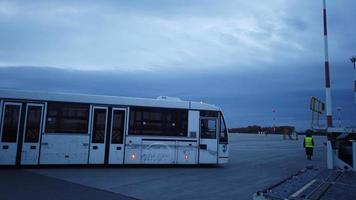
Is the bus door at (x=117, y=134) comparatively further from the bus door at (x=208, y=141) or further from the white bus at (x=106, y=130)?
the bus door at (x=208, y=141)

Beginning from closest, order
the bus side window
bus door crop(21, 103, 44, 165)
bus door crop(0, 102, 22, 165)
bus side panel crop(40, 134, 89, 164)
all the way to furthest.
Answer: bus door crop(0, 102, 22, 165)
bus door crop(21, 103, 44, 165)
bus side panel crop(40, 134, 89, 164)
the bus side window

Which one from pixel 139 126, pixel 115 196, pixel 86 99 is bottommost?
pixel 115 196

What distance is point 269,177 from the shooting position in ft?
42.2

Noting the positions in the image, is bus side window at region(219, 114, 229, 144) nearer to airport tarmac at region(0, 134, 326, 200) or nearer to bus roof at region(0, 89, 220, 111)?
bus roof at region(0, 89, 220, 111)

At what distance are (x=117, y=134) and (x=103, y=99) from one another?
1.58 meters

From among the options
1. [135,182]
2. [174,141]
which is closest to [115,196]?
[135,182]

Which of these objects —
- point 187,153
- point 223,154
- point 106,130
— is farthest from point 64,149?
point 223,154

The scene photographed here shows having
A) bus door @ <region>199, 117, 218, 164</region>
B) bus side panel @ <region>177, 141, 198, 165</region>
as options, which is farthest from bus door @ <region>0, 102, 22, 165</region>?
bus door @ <region>199, 117, 218, 164</region>

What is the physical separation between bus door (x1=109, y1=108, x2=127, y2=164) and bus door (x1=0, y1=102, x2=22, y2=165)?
11.8 ft

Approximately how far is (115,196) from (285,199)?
4158 millimetres

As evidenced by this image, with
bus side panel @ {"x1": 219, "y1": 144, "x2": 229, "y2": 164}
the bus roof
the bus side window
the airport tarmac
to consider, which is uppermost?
the bus roof

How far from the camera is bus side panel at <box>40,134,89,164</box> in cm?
1404

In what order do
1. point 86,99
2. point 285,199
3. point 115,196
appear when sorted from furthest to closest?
point 86,99
point 115,196
point 285,199

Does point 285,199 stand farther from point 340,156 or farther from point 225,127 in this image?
point 225,127
